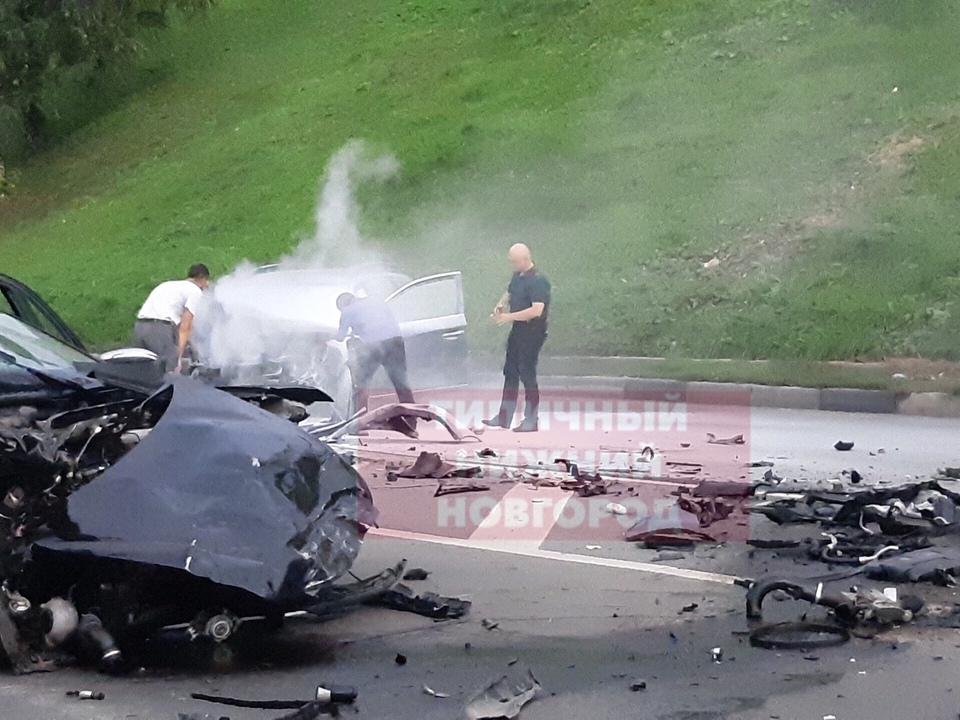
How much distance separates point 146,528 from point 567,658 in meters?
1.54

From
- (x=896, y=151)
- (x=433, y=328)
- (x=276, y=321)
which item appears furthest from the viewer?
(x=896, y=151)

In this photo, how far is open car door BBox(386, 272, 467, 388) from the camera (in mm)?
12922

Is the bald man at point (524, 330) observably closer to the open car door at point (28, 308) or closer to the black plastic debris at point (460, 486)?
the black plastic debris at point (460, 486)

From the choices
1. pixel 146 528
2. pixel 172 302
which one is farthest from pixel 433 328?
pixel 146 528

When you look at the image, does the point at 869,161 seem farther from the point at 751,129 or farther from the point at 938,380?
the point at 938,380

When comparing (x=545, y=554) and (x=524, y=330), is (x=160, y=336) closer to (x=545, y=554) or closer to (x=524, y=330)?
(x=524, y=330)

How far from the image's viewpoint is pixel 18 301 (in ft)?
22.3

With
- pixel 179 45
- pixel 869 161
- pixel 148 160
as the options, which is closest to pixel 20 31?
pixel 148 160

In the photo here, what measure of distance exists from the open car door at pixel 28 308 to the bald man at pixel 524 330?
500cm

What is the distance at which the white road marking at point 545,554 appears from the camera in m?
5.86

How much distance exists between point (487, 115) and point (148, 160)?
905 centimetres

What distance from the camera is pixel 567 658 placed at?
4781 mm

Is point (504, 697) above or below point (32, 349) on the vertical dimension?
below

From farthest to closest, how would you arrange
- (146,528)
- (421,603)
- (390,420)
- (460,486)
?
(390,420) < (460,486) < (421,603) < (146,528)
